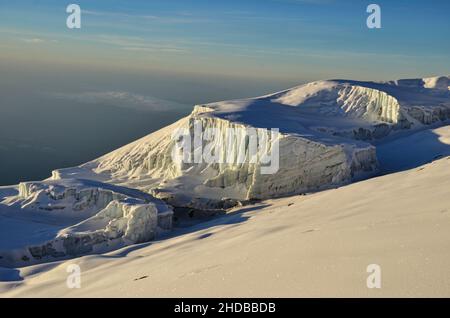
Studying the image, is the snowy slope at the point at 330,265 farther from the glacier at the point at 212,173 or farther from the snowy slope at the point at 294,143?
the snowy slope at the point at 294,143

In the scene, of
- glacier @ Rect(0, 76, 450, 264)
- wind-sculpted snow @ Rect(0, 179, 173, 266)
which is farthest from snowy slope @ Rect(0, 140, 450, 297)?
glacier @ Rect(0, 76, 450, 264)

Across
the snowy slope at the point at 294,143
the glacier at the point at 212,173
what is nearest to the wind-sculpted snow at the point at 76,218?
the glacier at the point at 212,173

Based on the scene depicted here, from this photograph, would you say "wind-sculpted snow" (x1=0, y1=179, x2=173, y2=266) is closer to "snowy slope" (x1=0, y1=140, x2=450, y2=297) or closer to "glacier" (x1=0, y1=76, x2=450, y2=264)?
"glacier" (x1=0, y1=76, x2=450, y2=264)

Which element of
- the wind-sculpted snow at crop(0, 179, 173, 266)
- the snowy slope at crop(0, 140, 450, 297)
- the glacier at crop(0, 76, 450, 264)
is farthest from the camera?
the glacier at crop(0, 76, 450, 264)

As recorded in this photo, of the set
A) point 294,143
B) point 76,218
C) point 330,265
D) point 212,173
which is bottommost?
point 76,218

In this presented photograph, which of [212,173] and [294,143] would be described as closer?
[294,143]

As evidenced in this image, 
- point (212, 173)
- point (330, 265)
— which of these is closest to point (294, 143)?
point (212, 173)

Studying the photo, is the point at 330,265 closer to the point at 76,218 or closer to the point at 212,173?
the point at 76,218
